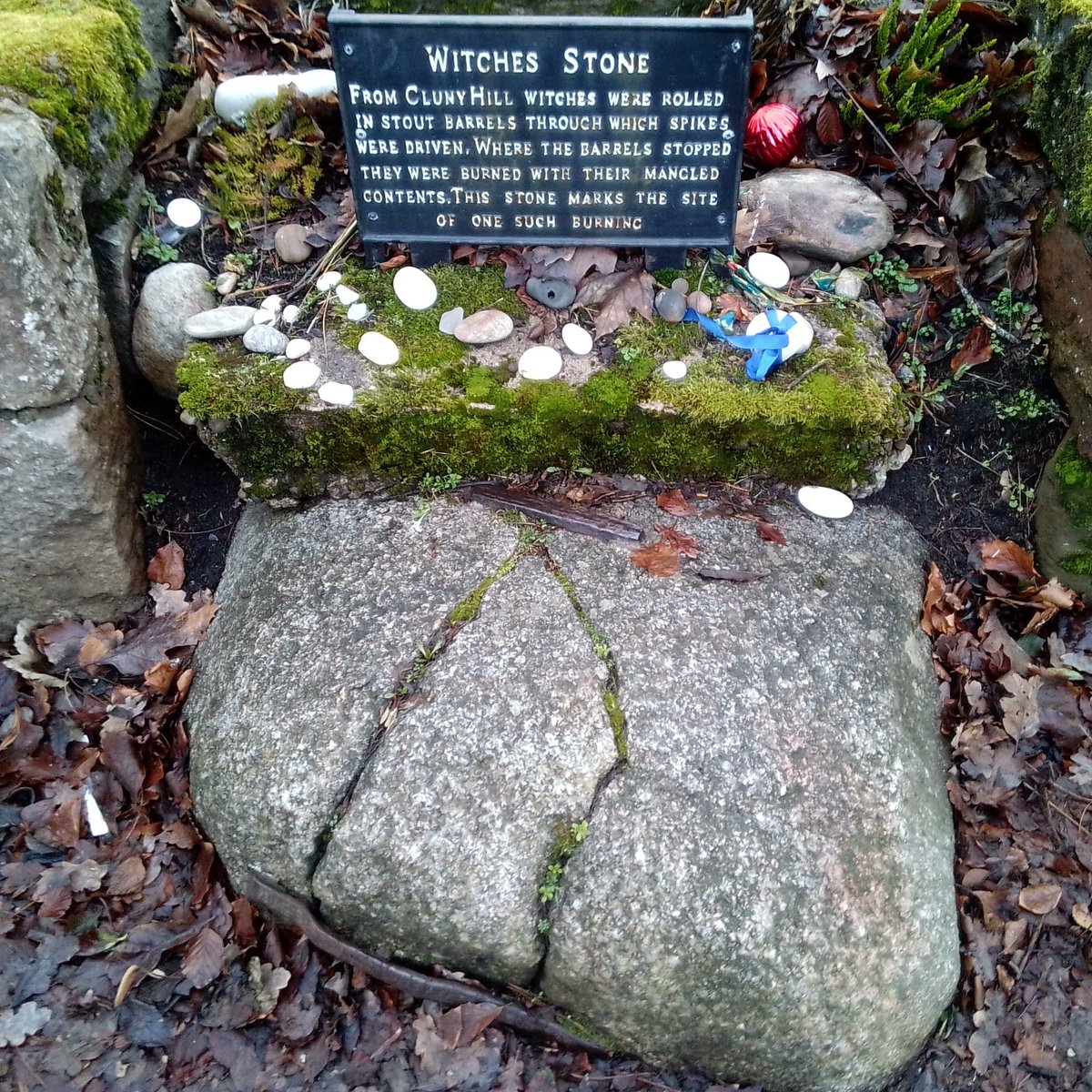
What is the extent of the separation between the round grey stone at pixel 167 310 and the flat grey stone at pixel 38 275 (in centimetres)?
25

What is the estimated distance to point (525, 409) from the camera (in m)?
2.87

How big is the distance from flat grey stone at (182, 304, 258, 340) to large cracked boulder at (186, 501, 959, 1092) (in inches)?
36.0

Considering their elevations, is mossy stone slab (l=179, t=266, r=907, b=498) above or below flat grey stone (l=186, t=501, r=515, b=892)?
above

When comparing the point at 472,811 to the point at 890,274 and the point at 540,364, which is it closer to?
the point at 540,364

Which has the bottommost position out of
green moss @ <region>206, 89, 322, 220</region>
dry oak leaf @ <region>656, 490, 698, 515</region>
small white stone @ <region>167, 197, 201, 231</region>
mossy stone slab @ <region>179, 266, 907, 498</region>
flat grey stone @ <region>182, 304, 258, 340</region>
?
dry oak leaf @ <region>656, 490, 698, 515</region>

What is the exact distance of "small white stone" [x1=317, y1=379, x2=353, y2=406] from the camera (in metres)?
2.83

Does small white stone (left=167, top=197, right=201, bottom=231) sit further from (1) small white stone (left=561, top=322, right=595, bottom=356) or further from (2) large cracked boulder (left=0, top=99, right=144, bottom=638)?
(1) small white stone (left=561, top=322, right=595, bottom=356)

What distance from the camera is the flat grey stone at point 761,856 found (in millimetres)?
2309

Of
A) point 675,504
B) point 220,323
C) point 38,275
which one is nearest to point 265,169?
point 220,323

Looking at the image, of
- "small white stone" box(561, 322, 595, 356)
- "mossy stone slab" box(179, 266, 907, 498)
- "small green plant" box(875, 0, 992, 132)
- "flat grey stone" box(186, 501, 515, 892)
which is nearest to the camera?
"flat grey stone" box(186, 501, 515, 892)

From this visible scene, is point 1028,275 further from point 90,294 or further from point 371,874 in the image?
point 90,294

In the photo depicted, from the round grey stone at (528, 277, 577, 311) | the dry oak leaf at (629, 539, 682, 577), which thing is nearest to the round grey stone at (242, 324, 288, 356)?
the round grey stone at (528, 277, 577, 311)

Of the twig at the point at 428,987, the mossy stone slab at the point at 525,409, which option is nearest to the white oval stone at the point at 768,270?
the mossy stone slab at the point at 525,409

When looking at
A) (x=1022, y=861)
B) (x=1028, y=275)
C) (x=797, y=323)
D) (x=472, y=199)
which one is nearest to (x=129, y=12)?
(x=472, y=199)
